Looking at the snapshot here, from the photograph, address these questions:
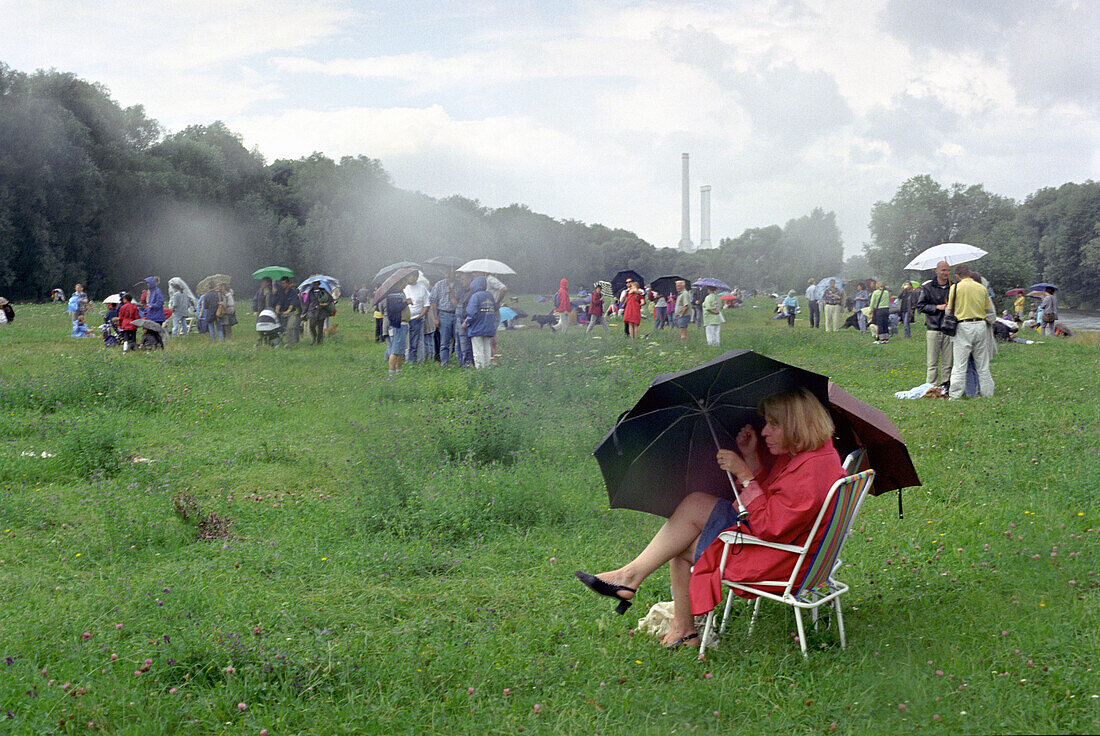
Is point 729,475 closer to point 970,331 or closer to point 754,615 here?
point 754,615

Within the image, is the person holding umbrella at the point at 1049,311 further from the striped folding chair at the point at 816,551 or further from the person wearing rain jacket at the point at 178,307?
the striped folding chair at the point at 816,551

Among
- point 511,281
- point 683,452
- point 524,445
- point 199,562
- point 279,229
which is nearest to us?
point 683,452

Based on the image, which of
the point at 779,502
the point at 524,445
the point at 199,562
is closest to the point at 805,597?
the point at 779,502

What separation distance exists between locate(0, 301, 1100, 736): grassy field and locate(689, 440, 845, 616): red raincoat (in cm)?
38

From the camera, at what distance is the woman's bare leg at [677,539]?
4211 millimetres

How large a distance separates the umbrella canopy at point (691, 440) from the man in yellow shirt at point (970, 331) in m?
7.90

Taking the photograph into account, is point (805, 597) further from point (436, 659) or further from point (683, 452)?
point (436, 659)

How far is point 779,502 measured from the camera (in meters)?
3.87

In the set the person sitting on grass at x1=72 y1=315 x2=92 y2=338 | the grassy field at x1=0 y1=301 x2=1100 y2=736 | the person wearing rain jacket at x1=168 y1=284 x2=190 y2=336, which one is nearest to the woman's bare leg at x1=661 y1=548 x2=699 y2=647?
the grassy field at x1=0 y1=301 x2=1100 y2=736

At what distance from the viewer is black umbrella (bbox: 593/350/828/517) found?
13.6ft

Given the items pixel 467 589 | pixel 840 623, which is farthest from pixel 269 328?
pixel 840 623

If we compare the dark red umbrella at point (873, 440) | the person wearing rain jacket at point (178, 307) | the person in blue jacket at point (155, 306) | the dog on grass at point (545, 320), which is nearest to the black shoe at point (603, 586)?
the dark red umbrella at point (873, 440)

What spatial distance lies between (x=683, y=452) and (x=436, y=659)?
1.50 metres

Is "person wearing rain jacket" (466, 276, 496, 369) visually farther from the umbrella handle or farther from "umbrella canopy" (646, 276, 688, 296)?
"umbrella canopy" (646, 276, 688, 296)
